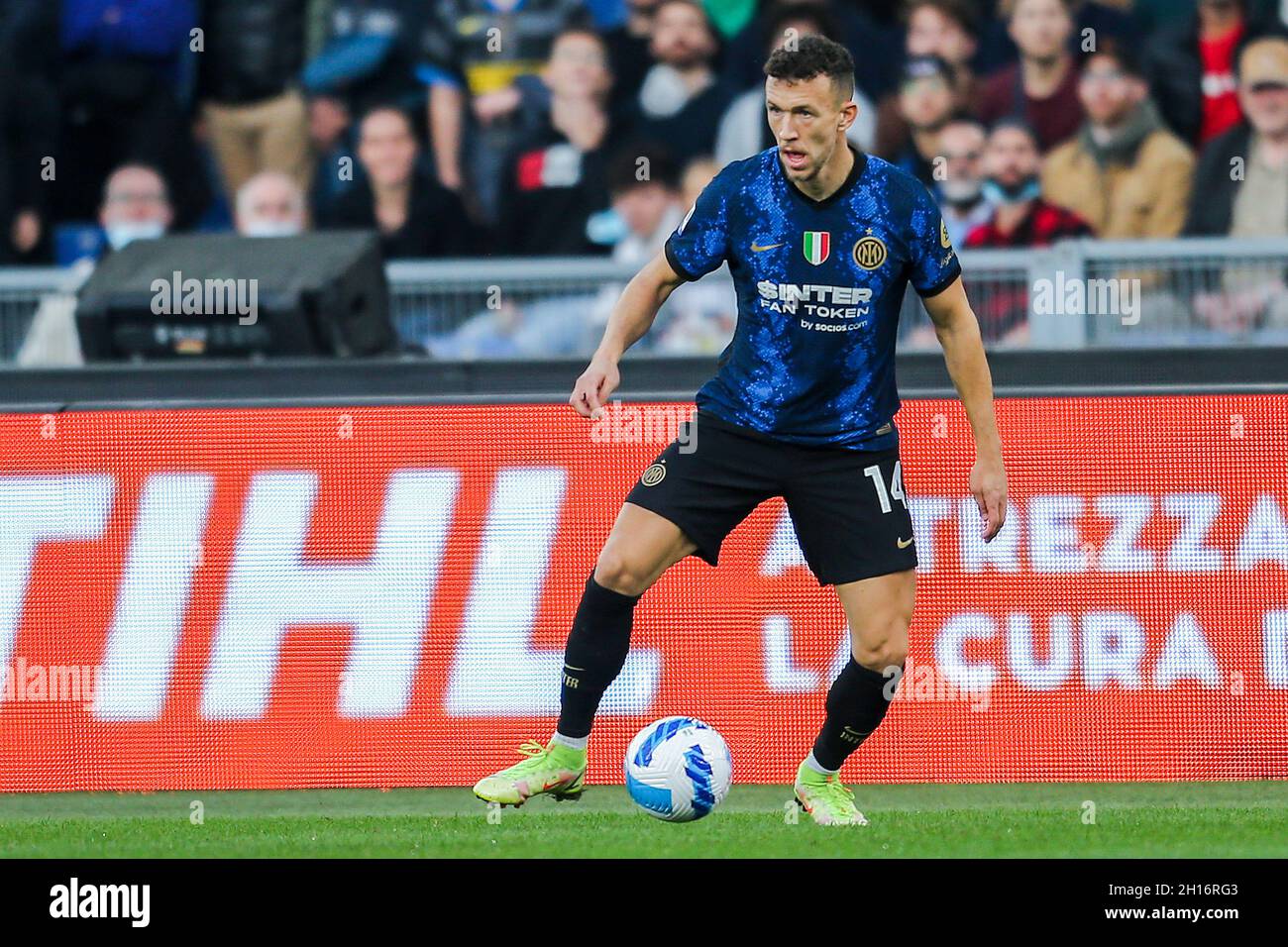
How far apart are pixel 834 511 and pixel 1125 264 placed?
381cm

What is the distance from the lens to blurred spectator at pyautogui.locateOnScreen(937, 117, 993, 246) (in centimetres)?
1152

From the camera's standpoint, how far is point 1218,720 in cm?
757

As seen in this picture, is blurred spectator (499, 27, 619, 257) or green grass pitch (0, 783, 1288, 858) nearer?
green grass pitch (0, 783, 1288, 858)

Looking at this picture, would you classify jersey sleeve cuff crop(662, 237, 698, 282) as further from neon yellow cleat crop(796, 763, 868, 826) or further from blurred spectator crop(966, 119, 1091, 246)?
blurred spectator crop(966, 119, 1091, 246)

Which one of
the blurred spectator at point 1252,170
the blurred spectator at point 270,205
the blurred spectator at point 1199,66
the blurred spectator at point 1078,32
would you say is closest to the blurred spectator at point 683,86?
the blurred spectator at point 1078,32

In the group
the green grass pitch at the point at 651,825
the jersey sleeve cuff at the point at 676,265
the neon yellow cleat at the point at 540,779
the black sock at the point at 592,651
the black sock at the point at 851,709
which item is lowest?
the green grass pitch at the point at 651,825

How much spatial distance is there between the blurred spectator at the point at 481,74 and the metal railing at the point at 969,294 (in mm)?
1790

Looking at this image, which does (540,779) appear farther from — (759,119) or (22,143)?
(22,143)

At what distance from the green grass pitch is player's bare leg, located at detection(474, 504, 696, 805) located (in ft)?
0.55

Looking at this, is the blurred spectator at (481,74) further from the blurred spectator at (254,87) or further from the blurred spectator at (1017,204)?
the blurred spectator at (1017,204)

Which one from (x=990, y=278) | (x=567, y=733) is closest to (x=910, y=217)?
(x=567, y=733)

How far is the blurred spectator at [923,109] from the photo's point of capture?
11805 mm

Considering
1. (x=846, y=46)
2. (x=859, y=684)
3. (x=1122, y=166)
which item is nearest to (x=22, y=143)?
(x=846, y=46)

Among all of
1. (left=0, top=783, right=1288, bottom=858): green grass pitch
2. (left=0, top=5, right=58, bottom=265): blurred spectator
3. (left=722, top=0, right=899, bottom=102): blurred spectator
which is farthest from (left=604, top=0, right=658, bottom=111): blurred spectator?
(left=0, top=783, right=1288, bottom=858): green grass pitch
